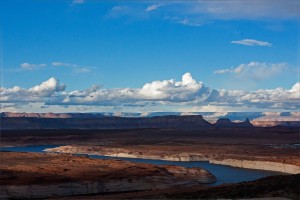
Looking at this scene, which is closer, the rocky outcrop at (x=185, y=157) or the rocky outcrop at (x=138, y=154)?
the rocky outcrop at (x=185, y=157)

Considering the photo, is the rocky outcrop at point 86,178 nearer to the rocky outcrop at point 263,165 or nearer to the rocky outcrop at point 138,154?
the rocky outcrop at point 263,165

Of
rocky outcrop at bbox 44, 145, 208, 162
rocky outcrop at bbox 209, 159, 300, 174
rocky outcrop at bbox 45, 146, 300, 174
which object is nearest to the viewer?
rocky outcrop at bbox 209, 159, 300, 174

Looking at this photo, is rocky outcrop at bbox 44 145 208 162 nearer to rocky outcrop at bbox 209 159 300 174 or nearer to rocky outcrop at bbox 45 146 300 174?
rocky outcrop at bbox 45 146 300 174

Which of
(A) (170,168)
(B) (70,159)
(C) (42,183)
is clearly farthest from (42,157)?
(C) (42,183)

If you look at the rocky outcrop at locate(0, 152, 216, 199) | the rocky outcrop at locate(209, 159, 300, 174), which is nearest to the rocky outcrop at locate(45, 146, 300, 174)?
the rocky outcrop at locate(209, 159, 300, 174)

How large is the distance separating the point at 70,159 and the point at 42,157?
8363mm

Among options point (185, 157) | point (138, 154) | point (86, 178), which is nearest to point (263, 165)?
point (185, 157)

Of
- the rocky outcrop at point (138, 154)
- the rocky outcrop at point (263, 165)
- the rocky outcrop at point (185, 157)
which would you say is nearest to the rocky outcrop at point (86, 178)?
the rocky outcrop at point (263, 165)

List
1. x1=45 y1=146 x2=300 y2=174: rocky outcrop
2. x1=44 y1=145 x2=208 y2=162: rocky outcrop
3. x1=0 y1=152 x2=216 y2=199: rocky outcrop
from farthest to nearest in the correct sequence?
x1=44 y1=145 x2=208 y2=162: rocky outcrop → x1=45 y1=146 x2=300 y2=174: rocky outcrop → x1=0 y1=152 x2=216 y2=199: rocky outcrop

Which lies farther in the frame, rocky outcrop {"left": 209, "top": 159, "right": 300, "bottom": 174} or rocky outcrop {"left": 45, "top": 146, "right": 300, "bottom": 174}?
rocky outcrop {"left": 45, "top": 146, "right": 300, "bottom": 174}

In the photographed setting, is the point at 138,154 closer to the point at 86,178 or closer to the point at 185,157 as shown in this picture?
the point at 185,157

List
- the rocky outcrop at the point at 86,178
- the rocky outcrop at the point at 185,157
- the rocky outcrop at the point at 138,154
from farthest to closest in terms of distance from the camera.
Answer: the rocky outcrop at the point at 138,154 → the rocky outcrop at the point at 185,157 → the rocky outcrop at the point at 86,178

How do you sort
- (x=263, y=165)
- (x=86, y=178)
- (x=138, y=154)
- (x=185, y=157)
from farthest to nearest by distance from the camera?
(x=138, y=154) < (x=185, y=157) < (x=263, y=165) < (x=86, y=178)

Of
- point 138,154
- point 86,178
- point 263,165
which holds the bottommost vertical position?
point 138,154
